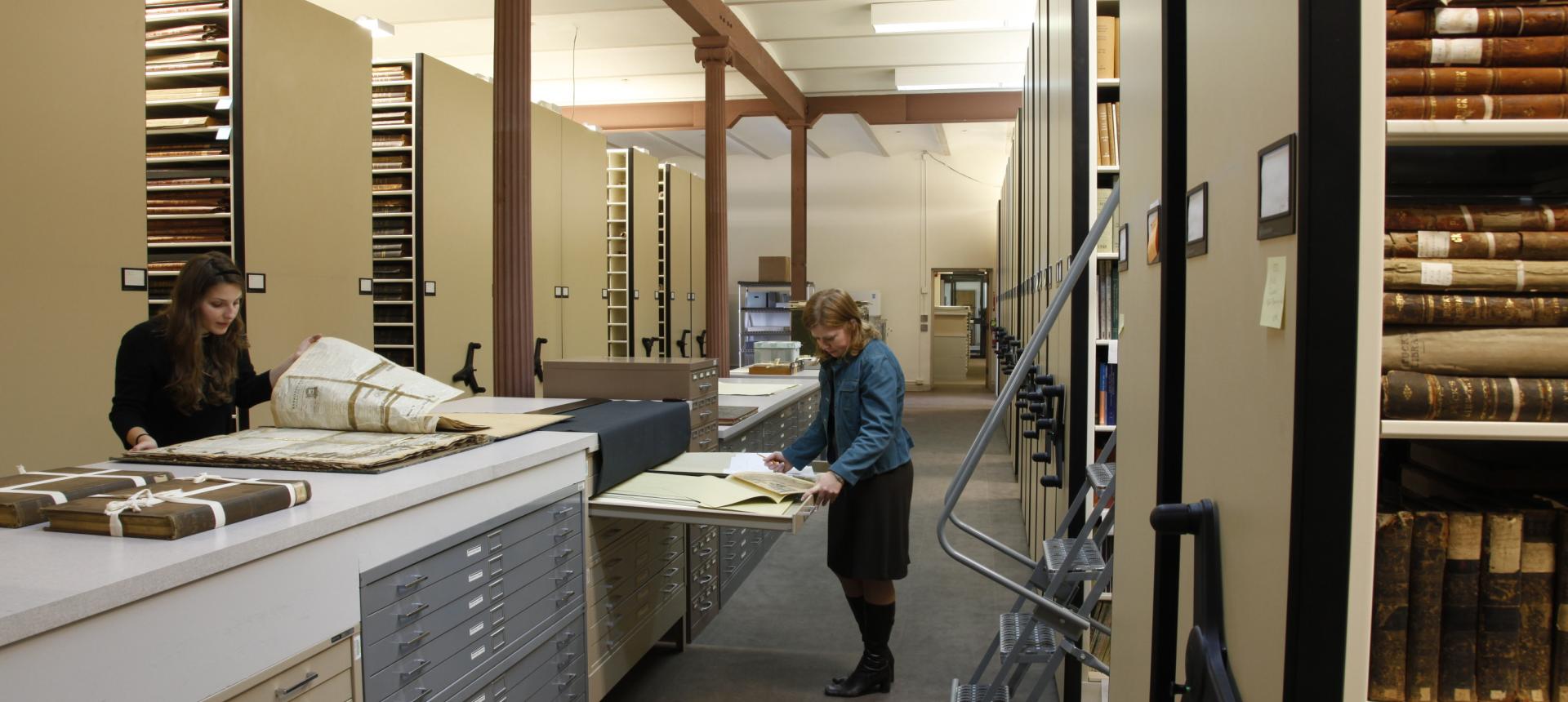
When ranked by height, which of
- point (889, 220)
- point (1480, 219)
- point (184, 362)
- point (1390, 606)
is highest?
point (889, 220)

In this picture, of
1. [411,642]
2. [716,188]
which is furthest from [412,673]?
[716,188]

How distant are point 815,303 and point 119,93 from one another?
2.87 meters

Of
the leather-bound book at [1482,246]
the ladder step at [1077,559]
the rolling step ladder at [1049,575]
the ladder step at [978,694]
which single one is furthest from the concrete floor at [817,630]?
the leather-bound book at [1482,246]

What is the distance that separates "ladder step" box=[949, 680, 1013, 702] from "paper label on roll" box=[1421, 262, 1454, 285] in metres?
1.77

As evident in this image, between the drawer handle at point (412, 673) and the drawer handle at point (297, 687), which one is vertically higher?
the drawer handle at point (297, 687)

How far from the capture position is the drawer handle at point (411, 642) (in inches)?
69.3

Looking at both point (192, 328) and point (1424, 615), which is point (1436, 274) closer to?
point (1424, 615)

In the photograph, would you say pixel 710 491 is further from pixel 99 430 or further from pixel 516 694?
pixel 99 430

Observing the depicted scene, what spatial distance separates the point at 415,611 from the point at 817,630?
7.72 ft

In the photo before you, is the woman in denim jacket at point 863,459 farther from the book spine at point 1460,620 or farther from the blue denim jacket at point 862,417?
the book spine at point 1460,620

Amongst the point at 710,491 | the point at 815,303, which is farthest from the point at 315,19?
the point at 710,491

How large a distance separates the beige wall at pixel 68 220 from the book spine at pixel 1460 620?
4126 mm

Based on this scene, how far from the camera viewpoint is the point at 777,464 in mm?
2922

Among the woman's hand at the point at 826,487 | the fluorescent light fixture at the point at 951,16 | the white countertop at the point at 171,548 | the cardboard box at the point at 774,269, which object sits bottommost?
the woman's hand at the point at 826,487
